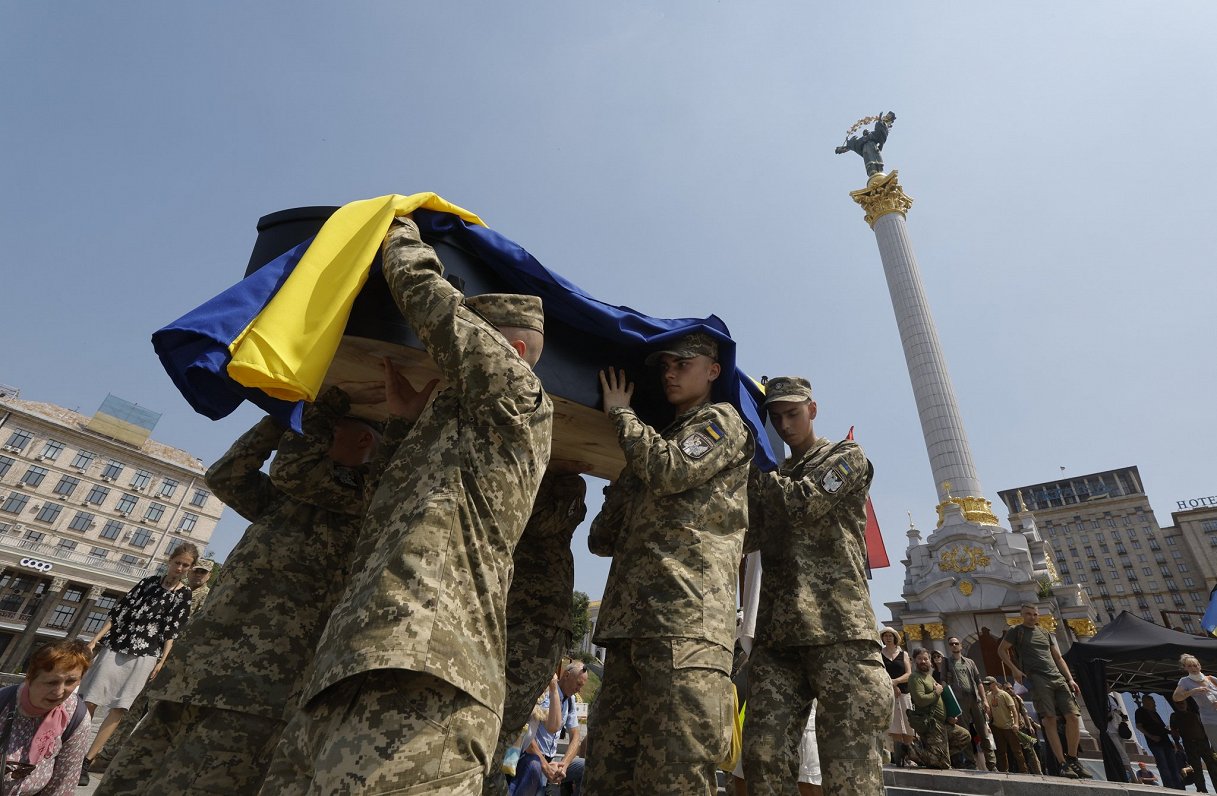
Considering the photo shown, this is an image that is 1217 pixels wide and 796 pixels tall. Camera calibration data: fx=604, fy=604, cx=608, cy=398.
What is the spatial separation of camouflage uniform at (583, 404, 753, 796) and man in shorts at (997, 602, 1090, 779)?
6.94 meters

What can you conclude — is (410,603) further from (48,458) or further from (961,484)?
(48,458)

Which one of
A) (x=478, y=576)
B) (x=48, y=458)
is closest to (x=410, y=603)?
(x=478, y=576)

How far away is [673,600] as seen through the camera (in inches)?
89.4

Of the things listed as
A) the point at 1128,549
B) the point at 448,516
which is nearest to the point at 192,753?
the point at 448,516

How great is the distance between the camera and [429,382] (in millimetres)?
2592

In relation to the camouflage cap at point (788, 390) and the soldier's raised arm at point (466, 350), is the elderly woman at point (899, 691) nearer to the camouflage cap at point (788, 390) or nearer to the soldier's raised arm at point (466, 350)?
the camouflage cap at point (788, 390)

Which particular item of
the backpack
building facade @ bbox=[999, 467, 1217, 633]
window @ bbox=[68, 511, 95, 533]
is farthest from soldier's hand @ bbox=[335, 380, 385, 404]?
building facade @ bbox=[999, 467, 1217, 633]

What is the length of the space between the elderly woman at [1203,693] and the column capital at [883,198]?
2714 cm

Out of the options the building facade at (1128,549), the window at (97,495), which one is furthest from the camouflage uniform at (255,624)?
the building facade at (1128,549)

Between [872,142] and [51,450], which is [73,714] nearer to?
[872,142]

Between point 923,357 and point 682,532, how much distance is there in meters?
27.6

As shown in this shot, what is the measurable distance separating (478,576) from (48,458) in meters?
57.9

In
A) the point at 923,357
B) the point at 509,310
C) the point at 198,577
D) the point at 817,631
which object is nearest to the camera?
the point at 509,310

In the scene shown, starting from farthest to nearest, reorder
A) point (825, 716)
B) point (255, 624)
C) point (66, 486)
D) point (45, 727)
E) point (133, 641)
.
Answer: point (66, 486) < point (133, 641) < point (45, 727) < point (825, 716) < point (255, 624)
